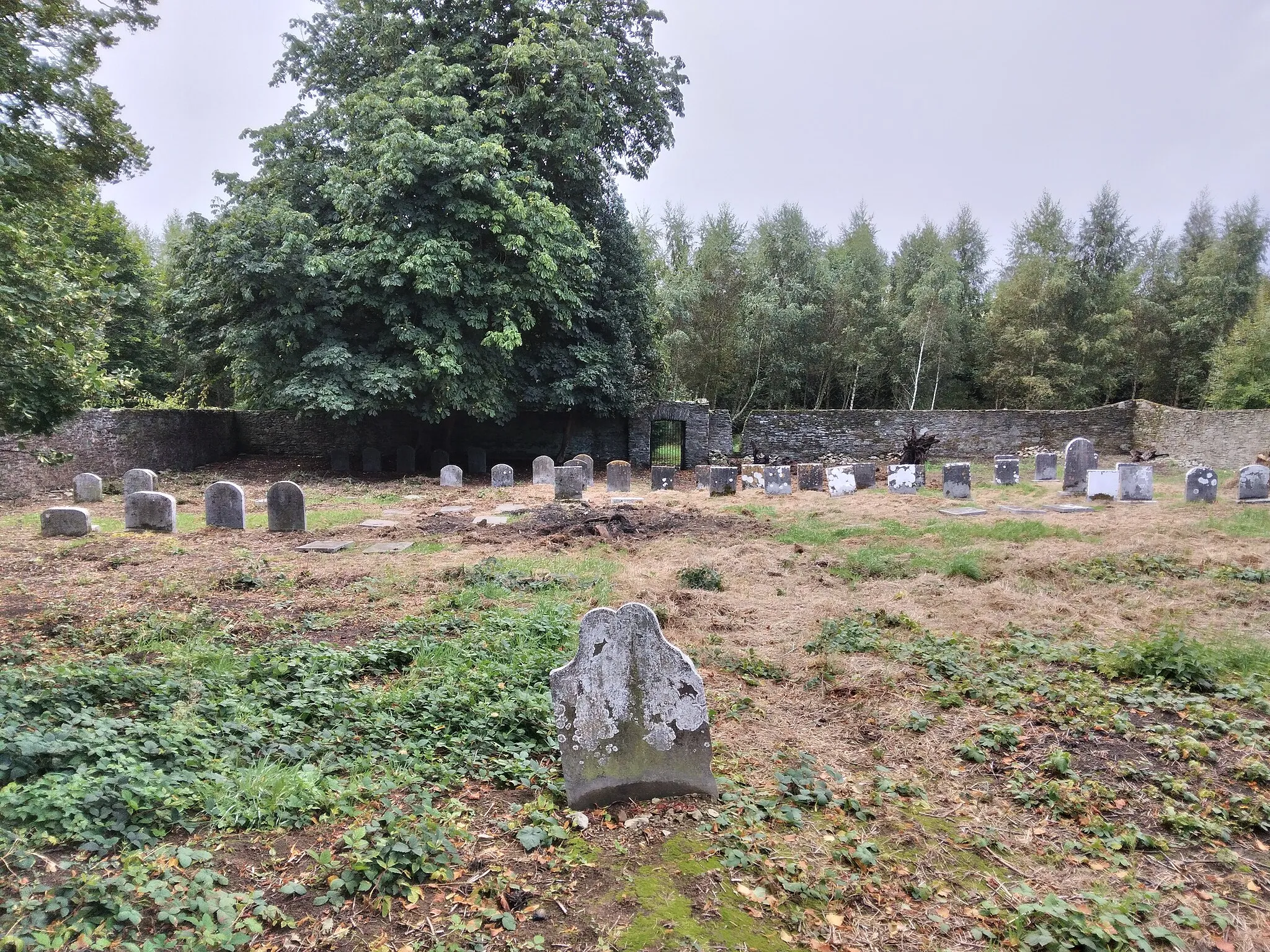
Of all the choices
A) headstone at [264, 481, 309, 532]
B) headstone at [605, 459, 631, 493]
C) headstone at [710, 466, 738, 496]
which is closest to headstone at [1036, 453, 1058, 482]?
headstone at [710, 466, 738, 496]

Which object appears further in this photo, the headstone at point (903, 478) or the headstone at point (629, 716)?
the headstone at point (903, 478)

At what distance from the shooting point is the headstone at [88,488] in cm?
1321

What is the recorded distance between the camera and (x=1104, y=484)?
489 inches

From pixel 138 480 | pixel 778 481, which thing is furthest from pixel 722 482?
pixel 138 480

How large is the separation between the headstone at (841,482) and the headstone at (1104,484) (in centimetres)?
440

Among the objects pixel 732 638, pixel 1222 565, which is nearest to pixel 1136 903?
pixel 732 638

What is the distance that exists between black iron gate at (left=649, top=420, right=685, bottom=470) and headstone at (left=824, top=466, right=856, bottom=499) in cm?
865

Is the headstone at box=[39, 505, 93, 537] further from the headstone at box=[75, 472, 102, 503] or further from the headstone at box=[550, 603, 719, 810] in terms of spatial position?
the headstone at box=[550, 603, 719, 810]

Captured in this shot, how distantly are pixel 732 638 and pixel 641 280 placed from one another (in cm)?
1791

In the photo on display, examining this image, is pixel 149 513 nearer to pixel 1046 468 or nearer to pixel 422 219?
pixel 422 219

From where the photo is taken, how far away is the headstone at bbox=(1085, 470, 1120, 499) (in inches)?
488

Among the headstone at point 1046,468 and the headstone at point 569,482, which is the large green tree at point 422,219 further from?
the headstone at point 1046,468

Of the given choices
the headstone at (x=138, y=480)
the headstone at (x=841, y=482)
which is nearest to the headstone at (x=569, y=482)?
the headstone at (x=841, y=482)

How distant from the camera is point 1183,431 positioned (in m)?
20.8
